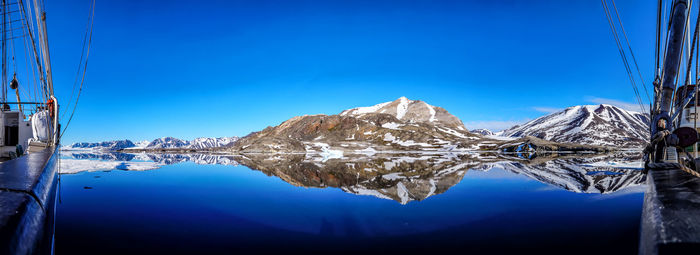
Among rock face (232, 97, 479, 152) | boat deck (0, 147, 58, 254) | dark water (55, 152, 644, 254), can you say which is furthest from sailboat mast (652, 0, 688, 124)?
rock face (232, 97, 479, 152)

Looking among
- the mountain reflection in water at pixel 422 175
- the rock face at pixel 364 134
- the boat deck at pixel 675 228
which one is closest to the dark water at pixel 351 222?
the mountain reflection in water at pixel 422 175

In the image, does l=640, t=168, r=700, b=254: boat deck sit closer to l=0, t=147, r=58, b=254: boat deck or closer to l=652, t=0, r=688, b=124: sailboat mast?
l=0, t=147, r=58, b=254: boat deck

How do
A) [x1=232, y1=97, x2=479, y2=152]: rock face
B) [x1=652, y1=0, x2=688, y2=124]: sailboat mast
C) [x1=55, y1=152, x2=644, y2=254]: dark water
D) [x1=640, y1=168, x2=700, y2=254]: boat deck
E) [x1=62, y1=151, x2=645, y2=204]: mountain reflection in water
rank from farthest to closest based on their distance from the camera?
1. [x1=232, y1=97, x2=479, y2=152]: rock face
2. [x1=62, y1=151, x2=645, y2=204]: mountain reflection in water
3. [x1=652, y1=0, x2=688, y2=124]: sailboat mast
4. [x1=55, y1=152, x2=644, y2=254]: dark water
5. [x1=640, y1=168, x2=700, y2=254]: boat deck

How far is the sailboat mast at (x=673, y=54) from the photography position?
9274 millimetres

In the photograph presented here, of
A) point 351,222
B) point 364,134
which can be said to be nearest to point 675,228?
point 351,222

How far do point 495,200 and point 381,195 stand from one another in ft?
8.72

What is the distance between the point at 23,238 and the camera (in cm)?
242

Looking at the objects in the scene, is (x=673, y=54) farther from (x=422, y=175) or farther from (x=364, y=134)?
(x=364, y=134)

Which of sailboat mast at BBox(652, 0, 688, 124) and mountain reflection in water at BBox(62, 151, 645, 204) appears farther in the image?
mountain reflection in water at BBox(62, 151, 645, 204)

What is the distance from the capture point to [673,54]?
9508mm

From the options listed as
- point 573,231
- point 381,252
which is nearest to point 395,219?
point 381,252

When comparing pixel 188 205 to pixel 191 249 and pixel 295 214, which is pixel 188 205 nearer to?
pixel 295 214

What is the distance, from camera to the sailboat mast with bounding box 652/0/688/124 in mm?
9274

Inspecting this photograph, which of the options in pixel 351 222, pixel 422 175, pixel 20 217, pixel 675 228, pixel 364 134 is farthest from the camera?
pixel 364 134
